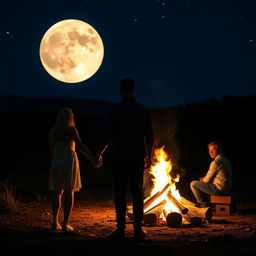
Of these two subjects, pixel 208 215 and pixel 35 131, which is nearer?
pixel 208 215

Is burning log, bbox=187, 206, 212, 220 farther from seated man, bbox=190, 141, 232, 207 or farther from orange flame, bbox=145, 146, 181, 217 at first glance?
seated man, bbox=190, 141, 232, 207

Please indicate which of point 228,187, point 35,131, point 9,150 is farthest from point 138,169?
point 35,131

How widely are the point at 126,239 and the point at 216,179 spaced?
142 inches

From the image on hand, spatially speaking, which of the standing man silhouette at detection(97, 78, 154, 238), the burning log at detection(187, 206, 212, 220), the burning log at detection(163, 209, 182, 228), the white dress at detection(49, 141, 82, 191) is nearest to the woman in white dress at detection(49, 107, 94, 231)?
the white dress at detection(49, 141, 82, 191)

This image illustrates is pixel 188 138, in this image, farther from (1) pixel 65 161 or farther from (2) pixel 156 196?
(1) pixel 65 161

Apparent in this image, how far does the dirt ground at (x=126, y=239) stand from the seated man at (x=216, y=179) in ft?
1.97

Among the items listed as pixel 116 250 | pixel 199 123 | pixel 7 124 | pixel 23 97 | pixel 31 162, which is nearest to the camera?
pixel 116 250

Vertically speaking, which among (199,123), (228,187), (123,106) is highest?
(199,123)

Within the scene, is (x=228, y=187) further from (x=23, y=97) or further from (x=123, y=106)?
(x=23, y=97)

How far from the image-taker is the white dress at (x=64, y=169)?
7324mm

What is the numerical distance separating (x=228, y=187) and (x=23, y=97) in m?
90.1

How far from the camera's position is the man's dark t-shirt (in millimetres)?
6711

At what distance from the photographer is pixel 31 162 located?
83.6 ft

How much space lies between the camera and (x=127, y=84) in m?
6.80
